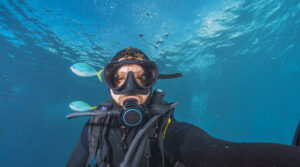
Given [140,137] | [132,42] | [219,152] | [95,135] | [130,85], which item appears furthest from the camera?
[132,42]

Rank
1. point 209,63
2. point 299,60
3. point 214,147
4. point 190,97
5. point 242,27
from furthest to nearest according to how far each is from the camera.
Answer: point 190,97, point 299,60, point 209,63, point 242,27, point 214,147

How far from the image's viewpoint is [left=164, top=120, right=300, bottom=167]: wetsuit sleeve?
1.01 metres

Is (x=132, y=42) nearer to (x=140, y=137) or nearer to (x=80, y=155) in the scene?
(x=80, y=155)

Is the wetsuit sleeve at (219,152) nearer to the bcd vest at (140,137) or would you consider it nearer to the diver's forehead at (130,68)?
the bcd vest at (140,137)

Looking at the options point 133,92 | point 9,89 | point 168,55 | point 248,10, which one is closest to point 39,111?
point 9,89

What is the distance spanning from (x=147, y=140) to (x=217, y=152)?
798 millimetres

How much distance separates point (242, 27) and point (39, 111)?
2104 inches

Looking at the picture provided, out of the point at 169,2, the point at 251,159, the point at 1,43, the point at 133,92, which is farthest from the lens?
the point at 1,43

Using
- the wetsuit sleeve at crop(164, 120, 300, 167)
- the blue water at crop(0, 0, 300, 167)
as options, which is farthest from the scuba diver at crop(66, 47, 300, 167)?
the blue water at crop(0, 0, 300, 167)

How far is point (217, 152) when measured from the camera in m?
1.25

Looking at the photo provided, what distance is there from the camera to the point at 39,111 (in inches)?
1581

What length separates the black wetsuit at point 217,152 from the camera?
39.9 inches

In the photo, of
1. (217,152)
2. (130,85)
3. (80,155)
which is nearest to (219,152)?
(217,152)

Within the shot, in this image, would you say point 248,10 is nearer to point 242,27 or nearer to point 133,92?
point 242,27
